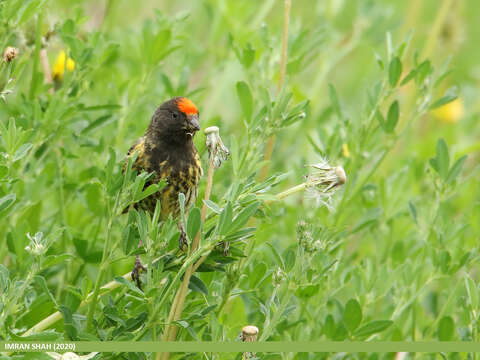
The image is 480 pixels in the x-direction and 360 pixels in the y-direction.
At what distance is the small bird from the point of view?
261cm

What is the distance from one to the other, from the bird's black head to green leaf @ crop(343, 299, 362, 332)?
2.86 feet

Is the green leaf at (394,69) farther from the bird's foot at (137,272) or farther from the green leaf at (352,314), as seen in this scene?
the bird's foot at (137,272)

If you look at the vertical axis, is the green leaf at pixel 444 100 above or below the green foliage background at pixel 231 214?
above

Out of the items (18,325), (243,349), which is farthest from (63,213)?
(243,349)

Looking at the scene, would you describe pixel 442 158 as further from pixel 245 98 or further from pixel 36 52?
pixel 36 52

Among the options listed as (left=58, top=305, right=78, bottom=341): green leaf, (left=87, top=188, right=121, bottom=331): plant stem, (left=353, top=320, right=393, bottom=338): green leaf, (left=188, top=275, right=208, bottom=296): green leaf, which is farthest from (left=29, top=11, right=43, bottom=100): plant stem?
(left=353, top=320, right=393, bottom=338): green leaf

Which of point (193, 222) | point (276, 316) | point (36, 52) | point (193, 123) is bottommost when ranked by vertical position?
point (276, 316)

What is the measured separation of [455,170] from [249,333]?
45.6 inches

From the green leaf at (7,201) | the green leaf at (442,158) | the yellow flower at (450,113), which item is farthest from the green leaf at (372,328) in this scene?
the yellow flower at (450,113)

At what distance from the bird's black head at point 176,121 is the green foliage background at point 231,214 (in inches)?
3.6

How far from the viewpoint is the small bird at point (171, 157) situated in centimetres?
261

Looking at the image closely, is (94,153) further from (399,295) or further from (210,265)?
(399,295)

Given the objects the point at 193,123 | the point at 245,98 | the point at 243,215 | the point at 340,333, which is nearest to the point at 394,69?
the point at 245,98

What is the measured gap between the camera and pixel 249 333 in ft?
6.39
